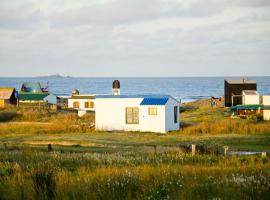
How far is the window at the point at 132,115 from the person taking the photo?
145 feet

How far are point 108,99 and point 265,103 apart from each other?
59.5ft

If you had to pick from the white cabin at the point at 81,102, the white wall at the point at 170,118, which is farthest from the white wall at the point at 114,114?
the white cabin at the point at 81,102

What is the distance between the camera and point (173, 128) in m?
44.3

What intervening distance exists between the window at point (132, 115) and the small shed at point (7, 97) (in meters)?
28.0

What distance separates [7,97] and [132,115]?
98.5 ft

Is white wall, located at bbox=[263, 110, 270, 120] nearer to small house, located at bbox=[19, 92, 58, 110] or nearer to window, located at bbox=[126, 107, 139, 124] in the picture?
window, located at bbox=[126, 107, 139, 124]

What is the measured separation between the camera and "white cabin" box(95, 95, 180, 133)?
143 feet

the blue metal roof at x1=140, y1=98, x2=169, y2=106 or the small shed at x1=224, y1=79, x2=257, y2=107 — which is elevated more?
the small shed at x1=224, y1=79, x2=257, y2=107

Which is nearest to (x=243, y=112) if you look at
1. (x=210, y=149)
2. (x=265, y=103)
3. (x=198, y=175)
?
(x=265, y=103)

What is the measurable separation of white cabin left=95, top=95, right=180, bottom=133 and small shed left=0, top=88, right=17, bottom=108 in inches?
1035

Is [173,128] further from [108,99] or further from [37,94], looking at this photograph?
[37,94]

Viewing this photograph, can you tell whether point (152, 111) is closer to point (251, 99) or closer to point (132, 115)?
point (132, 115)

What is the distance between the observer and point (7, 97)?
69438 millimetres

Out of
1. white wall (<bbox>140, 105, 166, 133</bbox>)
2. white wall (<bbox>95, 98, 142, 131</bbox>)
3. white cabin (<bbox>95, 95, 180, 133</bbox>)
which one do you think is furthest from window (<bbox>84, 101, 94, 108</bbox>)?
white wall (<bbox>140, 105, 166, 133</bbox>)
